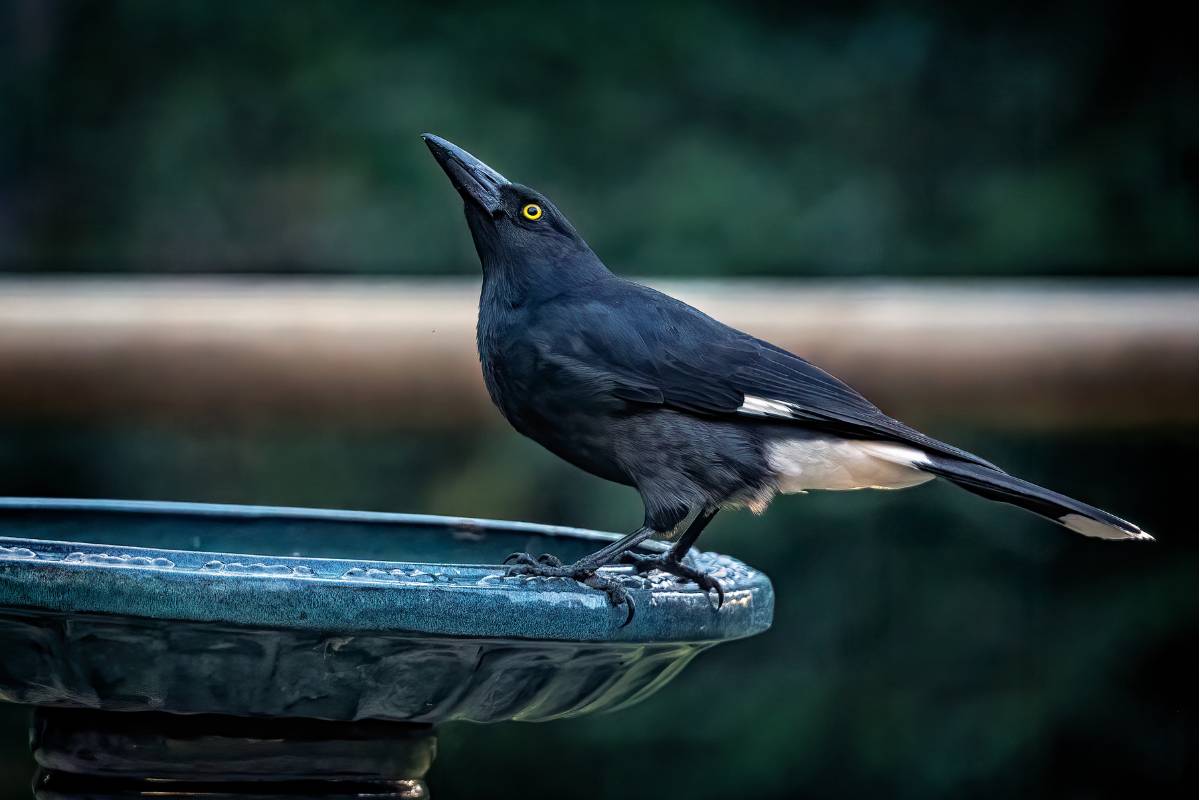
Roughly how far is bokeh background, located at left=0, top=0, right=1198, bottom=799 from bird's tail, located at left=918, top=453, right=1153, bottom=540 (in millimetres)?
2614

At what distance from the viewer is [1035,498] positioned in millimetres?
2027

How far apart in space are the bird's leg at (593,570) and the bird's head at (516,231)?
0.51 metres

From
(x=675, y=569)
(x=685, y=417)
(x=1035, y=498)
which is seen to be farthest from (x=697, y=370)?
(x=1035, y=498)

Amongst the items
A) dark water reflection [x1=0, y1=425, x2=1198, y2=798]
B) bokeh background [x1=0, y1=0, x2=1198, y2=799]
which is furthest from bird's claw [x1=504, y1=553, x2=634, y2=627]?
dark water reflection [x1=0, y1=425, x2=1198, y2=798]

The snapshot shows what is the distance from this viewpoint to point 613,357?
2.16 meters

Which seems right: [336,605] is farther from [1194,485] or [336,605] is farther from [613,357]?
[1194,485]

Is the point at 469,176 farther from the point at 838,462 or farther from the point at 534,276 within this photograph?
the point at 838,462

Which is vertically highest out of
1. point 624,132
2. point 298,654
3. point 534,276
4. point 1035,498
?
point 624,132

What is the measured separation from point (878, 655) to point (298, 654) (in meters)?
3.76

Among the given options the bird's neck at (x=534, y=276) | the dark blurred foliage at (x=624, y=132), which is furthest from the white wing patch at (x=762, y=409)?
the dark blurred foliage at (x=624, y=132)

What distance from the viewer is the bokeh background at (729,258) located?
4.98 m

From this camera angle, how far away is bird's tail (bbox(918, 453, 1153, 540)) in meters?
1.99

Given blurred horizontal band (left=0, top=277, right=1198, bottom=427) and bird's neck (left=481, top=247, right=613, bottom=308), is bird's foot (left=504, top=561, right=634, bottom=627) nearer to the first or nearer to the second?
bird's neck (left=481, top=247, right=613, bottom=308)

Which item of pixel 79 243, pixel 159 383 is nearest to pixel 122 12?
pixel 79 243
